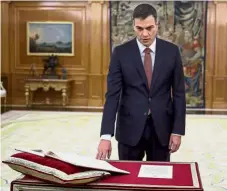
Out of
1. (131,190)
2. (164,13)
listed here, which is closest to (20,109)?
(164,13)

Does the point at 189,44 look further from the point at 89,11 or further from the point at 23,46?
the point at 23,46

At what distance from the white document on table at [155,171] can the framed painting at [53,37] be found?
11481 millimetres

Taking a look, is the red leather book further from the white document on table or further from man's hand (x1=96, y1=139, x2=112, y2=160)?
man's hand (x1=96, y1=139, x2=112, y2=160)

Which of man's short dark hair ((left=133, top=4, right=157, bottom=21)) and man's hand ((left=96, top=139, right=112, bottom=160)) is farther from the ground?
man's short dark hair ((left=133, top=4, right=157, bottom=21))

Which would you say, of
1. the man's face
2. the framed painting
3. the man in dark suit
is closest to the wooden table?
the framed painting

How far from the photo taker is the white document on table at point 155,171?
195 cm

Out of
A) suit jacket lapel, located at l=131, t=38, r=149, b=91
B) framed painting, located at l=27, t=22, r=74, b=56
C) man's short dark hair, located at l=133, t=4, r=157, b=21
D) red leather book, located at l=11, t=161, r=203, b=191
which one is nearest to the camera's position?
red leather book, located at l=11, t=161, r=203, b=191

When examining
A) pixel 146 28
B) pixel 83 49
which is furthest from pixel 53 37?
pixel 146 28

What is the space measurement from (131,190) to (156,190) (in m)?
0.10

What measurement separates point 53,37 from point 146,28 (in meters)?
11.2

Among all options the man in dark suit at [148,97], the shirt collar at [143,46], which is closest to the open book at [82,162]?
the man in dark suit at [148,97]

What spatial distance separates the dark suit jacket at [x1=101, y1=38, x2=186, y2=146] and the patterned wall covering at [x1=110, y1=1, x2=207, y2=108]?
10400 millimetres

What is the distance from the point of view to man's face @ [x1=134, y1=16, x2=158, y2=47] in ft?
7.86

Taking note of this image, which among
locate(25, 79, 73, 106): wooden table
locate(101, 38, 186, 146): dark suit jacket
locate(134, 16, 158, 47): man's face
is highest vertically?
locate(134, 16, 158, 47): man's face
